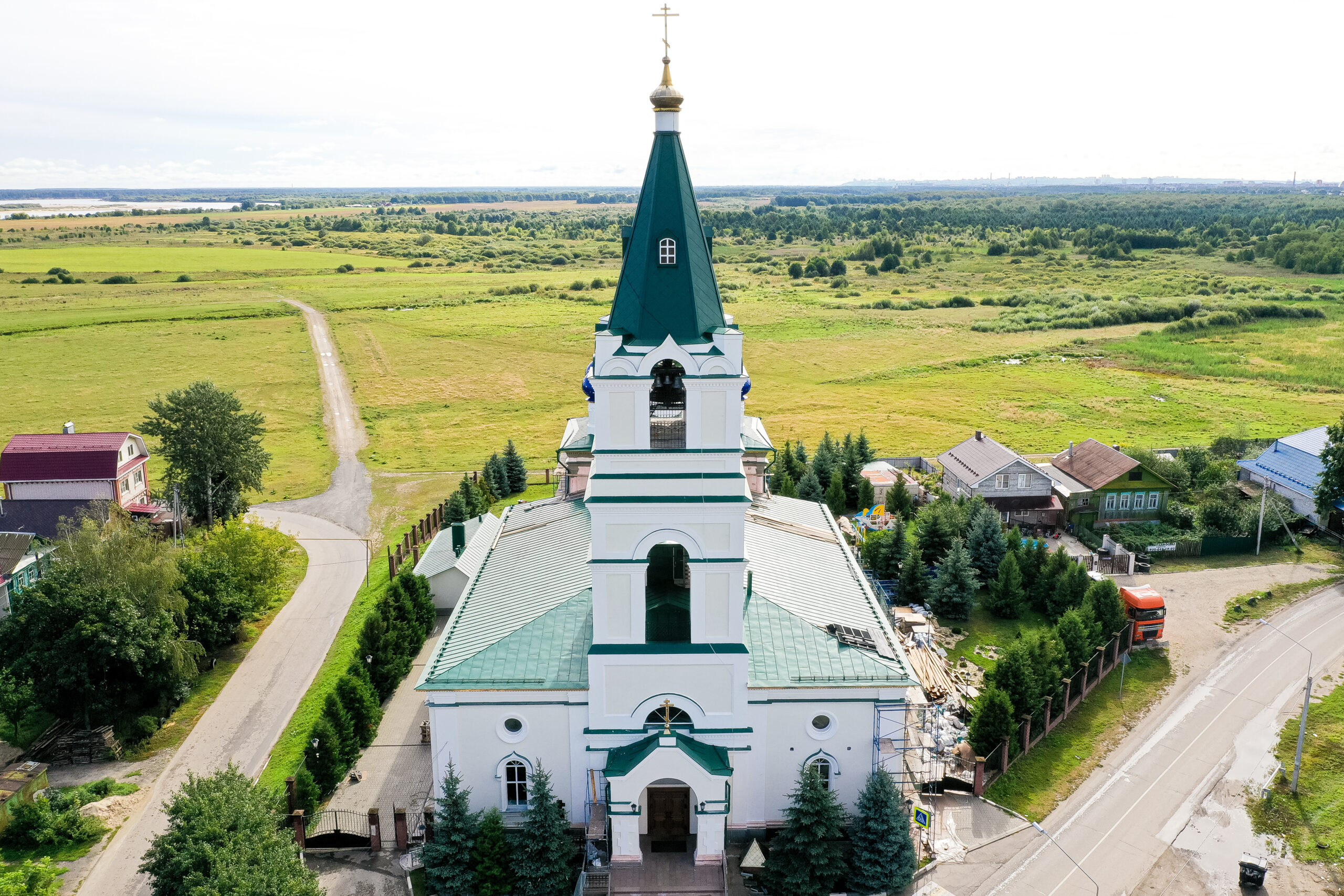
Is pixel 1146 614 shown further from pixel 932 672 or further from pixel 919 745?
pixel 919 745

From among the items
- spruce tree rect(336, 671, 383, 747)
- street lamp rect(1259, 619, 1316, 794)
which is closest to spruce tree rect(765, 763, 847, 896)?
spruce tree rect(336, 671, 383, 747)

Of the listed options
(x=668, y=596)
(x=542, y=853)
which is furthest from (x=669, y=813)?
(x=668, y=596)

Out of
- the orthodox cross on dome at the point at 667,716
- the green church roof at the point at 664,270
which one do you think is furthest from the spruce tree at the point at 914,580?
the green church roof at the point at 664,270

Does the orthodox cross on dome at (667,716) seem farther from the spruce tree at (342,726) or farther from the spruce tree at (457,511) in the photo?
the spruce tree at (457,511)

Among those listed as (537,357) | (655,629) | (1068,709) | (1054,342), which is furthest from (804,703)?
(1054,342)

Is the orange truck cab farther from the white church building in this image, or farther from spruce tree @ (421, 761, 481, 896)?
spruce tree @ (421, 761, 481, 896)

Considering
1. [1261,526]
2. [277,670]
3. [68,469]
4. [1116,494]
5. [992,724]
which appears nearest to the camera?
[992,724]
